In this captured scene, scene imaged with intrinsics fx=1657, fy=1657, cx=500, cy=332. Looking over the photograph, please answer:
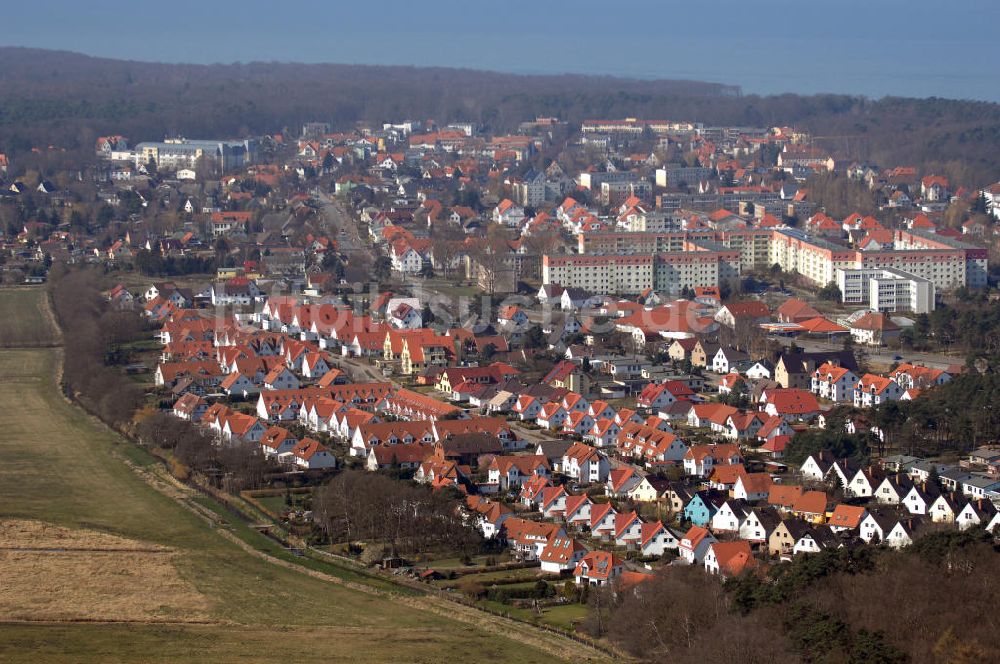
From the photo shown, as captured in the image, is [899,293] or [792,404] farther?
[899,293]

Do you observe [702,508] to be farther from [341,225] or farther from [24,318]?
[341,225]

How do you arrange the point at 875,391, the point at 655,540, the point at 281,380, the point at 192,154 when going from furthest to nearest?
the point at 192,154 < the point at 281,380 < the point at 875,391 < the point at 655,540

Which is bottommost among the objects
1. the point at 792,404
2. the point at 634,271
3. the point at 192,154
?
the point at 792,404

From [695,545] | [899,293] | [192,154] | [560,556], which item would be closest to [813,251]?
[899,293]

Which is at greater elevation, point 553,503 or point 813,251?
point 813,251

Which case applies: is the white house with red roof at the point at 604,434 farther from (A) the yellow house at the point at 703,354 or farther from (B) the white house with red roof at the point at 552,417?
(A) the yellow house at the point at 703,354

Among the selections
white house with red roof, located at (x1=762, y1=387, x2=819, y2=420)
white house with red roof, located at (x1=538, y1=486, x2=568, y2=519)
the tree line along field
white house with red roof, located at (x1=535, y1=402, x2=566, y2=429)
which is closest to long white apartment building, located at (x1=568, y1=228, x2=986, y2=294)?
white house with red roof, located at (x1=762, y1=387, x2=819, y2=420)
